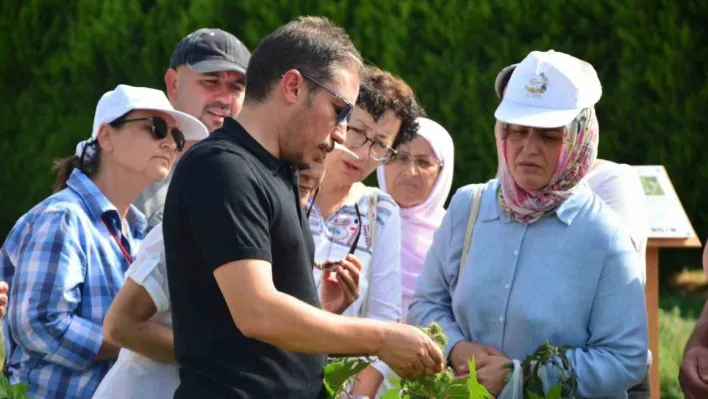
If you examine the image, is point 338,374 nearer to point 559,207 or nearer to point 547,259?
point 547,259

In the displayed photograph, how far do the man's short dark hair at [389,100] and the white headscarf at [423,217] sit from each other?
131 mm

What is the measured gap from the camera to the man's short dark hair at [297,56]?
122 inches

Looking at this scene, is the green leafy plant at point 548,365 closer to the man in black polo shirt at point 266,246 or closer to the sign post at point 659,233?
the man in black polo shirt at point 266,246

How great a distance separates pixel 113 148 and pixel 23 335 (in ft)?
2.59

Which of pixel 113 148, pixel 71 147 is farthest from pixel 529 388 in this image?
pixel 71 147

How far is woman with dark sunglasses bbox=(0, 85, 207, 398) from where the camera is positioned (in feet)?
13.0

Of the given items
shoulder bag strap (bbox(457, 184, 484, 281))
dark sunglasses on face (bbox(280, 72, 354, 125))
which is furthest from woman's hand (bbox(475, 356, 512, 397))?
dark sunglasses on face (bbox(280, 72, 354, 125))

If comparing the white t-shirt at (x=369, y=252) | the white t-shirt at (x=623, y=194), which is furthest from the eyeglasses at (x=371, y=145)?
the white t-shirt at (x=623, y=194)

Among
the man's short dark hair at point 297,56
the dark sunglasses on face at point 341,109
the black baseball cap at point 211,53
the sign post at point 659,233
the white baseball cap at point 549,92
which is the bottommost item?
the sign post at point 659,233

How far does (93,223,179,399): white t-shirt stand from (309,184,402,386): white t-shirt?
3.11ft

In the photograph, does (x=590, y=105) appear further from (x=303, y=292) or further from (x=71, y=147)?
(x=71, y=147)

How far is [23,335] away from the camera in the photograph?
398 cm

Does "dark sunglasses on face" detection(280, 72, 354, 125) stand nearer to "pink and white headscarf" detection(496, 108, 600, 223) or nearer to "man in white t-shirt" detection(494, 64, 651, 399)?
"pink and white headscarf" detection(496, 108, 600, 223)

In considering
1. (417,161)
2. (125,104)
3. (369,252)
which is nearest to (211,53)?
(125,104)
